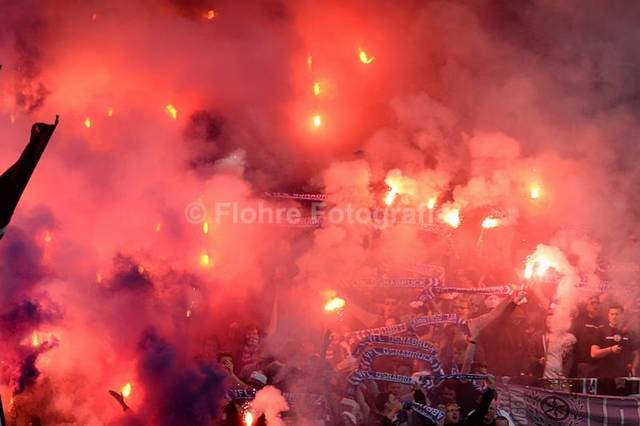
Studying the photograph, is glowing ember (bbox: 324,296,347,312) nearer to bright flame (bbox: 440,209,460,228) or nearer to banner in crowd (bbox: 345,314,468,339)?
banner in crowd (bbox: 345,314,468,339)

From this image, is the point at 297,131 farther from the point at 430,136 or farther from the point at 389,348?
the point at 389,348

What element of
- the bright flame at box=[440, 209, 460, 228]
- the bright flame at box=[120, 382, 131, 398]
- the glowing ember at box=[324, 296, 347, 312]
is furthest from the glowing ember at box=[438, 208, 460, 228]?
the bright flame at box=[120, 382, 131, 398]

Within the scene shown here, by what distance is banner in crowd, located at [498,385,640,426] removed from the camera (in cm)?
761

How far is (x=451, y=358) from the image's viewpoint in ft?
27.9

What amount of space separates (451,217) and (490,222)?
68 cm

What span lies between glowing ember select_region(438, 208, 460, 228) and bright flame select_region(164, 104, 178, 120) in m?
5.37

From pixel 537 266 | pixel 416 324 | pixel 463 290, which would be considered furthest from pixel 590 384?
pixel 416 324

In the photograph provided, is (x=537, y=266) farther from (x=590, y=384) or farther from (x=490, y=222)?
(x=590, y=384)

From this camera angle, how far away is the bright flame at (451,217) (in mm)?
10375

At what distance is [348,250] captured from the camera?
10.2 m

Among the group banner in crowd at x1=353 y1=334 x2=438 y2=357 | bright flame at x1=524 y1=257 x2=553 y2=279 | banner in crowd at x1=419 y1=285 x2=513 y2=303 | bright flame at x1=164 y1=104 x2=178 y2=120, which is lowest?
banner in crowd at x1=353 y1=334 x2=438 y2=357

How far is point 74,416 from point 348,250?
4.90 m

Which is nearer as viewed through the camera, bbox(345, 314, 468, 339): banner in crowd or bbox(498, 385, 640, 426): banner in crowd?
bbox(498, 385, 640, 426): banner in crowd

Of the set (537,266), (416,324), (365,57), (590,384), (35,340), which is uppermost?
(365,57)
